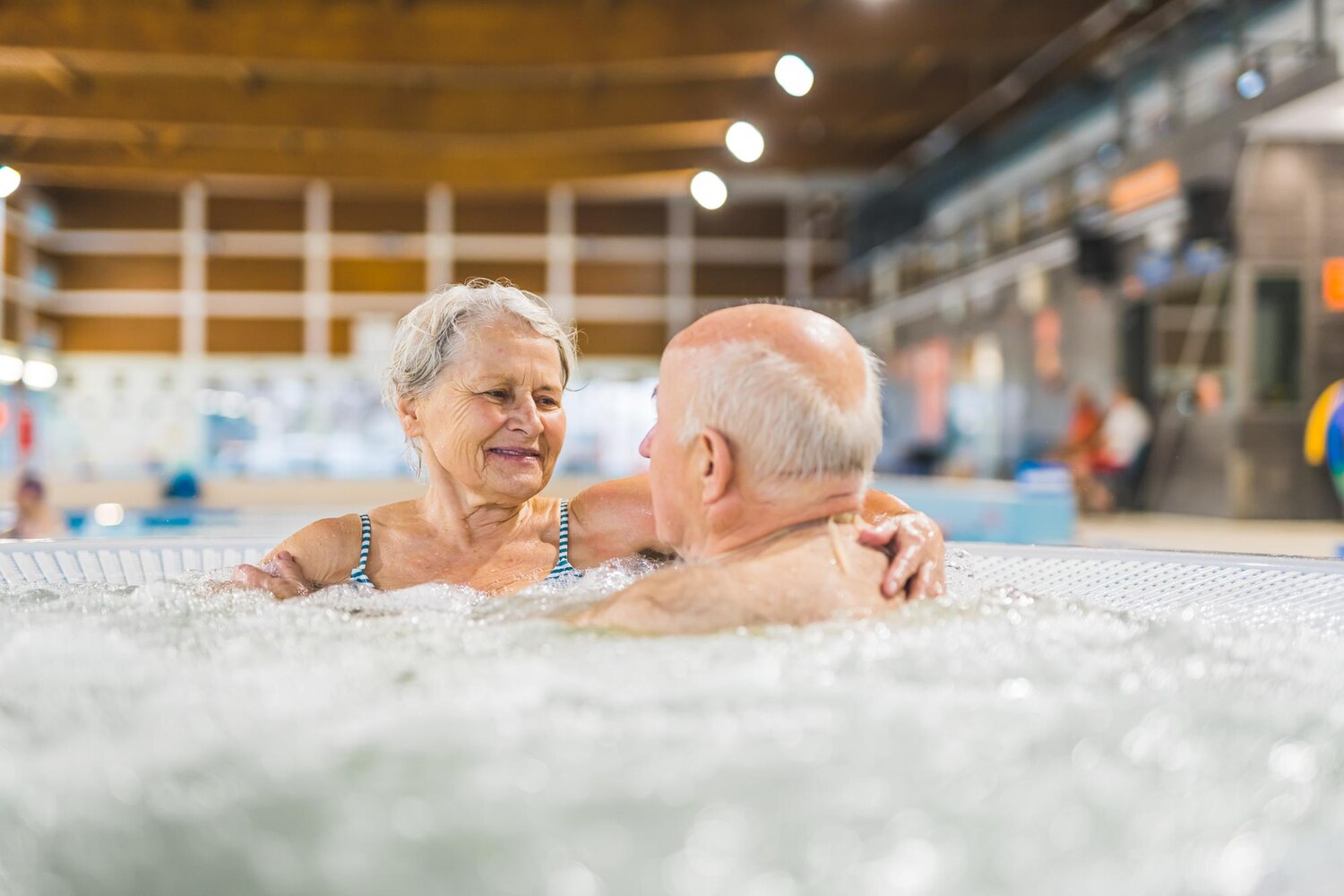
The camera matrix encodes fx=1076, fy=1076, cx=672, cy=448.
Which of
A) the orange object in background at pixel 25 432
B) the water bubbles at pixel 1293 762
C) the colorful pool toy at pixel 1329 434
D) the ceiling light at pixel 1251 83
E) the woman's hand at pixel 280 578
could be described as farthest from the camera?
the orange object in background at pixel 25 432

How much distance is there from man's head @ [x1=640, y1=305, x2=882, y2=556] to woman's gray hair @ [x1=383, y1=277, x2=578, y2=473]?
1.92ft

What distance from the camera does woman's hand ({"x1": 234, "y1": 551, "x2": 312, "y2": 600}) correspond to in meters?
1.69

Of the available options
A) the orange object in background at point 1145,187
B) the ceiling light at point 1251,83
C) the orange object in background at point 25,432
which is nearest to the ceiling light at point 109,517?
the orange object in background at point 25,432

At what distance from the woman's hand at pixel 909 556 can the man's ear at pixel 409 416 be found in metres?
0.88

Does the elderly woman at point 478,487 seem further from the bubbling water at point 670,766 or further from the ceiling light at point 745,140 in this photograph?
the ceiling light at point 745,140

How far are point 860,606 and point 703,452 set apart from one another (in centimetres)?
26

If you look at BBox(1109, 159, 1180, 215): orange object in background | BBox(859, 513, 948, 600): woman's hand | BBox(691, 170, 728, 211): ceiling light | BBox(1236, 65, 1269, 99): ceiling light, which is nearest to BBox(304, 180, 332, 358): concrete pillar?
BBox(691, 170, 728, 211): ceiling light

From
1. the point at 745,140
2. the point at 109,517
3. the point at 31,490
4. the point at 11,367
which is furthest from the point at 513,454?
the point at 11,367

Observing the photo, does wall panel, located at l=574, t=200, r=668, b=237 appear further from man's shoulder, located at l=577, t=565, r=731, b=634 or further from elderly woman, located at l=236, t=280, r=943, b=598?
man's shoulder, located at l=577, t=565, r=731, b=634

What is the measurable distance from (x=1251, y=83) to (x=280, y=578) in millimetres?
7906

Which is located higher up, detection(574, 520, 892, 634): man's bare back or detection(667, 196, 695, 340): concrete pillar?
detection(667, 196, 695, 340): concrete pillar

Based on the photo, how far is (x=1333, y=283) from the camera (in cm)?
820

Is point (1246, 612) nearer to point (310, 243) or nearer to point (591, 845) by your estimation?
point (591, 845)

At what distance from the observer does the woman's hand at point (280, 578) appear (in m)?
1.69
